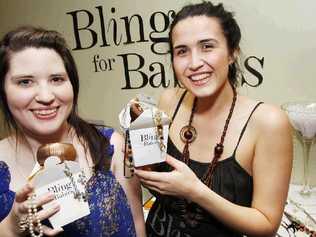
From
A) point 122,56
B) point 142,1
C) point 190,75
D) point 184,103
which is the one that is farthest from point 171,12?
point 190,75

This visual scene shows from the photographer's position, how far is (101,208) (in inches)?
41.3

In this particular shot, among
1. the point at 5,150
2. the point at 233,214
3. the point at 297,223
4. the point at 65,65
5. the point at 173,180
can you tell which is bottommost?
Answer: the point at 297,223

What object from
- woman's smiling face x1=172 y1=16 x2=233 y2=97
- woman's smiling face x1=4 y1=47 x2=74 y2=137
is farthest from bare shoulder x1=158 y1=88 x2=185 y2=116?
woman's smiling face x1=4 y1=47 x2=74 y2=137

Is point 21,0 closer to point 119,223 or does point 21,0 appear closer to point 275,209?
point 119,223

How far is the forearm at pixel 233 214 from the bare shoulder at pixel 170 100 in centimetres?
37

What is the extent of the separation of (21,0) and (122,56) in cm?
70

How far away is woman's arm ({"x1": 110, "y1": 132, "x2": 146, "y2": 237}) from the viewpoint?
1.15m

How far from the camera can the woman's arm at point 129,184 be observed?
3.77 feet

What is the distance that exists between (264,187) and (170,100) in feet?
1.51

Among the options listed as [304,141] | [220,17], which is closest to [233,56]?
[220,17]

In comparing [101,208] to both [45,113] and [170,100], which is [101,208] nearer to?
[45,113]

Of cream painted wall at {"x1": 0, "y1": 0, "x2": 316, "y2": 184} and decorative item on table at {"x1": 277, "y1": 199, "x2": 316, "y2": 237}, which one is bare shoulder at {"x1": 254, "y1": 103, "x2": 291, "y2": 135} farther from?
cream painted wall at {"x1": 0, "y1": 0, "x2": 316, "y2": 184}

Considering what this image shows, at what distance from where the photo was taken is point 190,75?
1133 millimetres

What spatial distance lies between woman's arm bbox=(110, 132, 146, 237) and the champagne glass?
0.80 metres
